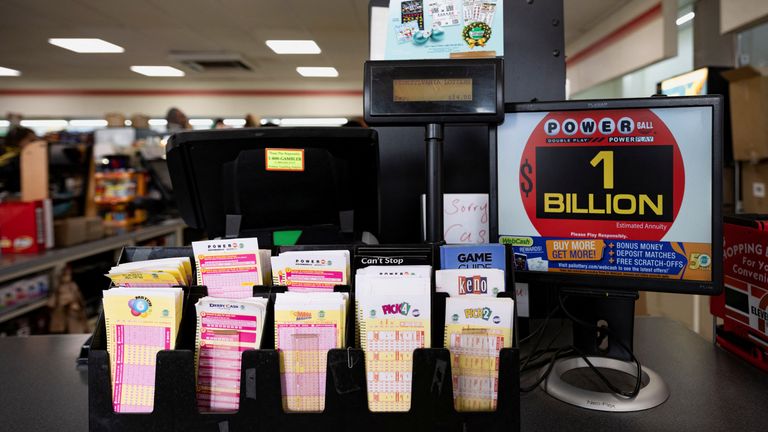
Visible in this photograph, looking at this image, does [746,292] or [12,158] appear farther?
[12,158]

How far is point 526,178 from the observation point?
960 millimetres

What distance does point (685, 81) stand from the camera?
4.16m

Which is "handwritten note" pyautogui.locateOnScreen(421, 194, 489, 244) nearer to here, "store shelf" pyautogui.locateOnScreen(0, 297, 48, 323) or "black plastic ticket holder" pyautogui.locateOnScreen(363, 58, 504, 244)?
"black plastic ticket holder" pyautogui.locateOnScreen(363, 58, 504, 244)

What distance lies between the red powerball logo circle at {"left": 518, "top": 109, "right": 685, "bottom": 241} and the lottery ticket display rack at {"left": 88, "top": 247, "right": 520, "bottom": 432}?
0.38m

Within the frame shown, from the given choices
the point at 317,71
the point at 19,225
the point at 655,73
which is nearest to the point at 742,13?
the point at 655,73

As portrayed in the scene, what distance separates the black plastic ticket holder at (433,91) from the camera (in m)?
0.87

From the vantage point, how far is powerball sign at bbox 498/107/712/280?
2.88 ft

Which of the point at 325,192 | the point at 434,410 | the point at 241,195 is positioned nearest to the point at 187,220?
the point at 241,195

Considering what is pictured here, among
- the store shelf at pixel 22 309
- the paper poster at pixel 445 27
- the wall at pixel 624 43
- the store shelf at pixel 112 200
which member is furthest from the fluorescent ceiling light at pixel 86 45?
the paper poster at pixel 445 27

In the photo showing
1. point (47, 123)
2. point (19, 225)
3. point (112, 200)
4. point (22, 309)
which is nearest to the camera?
point (22, 309)

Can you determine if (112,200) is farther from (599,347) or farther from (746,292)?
(746,292)

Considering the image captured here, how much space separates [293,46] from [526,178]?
25.1 ft

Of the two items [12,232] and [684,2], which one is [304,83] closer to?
[684,2]

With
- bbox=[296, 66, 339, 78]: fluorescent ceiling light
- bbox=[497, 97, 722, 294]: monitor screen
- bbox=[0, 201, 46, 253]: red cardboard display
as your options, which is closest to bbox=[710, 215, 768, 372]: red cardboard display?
bbox=[497, 97, 722, 294]: monitor screen
